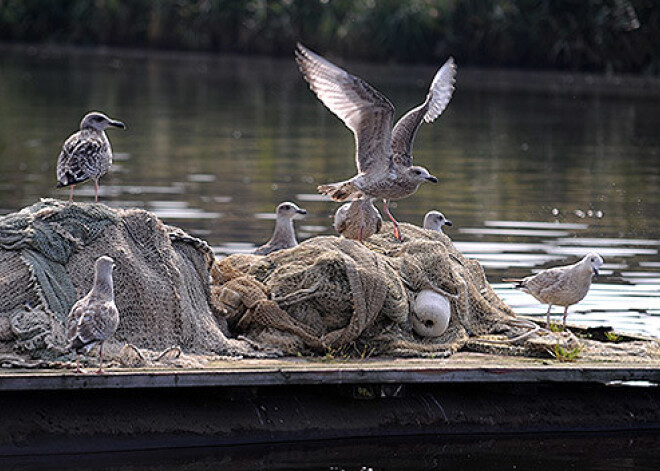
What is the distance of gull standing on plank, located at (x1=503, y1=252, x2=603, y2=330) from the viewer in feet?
35.1

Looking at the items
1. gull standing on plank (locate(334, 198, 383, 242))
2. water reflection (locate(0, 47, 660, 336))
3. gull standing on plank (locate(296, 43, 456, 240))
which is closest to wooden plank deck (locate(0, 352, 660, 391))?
gull standing on plank (locate(334, 198, 383, 242))

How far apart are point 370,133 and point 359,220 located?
29.2 inches

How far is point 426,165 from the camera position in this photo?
2598 cm

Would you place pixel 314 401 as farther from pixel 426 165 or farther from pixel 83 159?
pixel 426 165

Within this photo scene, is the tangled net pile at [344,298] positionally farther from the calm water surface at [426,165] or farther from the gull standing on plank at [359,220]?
the calm water surface at [426,165]

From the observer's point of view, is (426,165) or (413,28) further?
(413,28)

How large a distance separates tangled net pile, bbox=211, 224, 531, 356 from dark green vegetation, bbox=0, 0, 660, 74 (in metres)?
36.2

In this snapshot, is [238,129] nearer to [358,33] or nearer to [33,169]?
[33,169]

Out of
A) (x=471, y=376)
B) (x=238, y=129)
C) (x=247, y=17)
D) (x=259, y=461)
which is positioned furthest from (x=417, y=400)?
(x=247, y=17)

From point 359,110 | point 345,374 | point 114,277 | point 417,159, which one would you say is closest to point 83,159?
point 114,277

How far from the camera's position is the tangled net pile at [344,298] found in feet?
33.5

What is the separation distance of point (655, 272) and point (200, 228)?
547cm

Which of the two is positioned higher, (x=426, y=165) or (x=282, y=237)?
(x=282, y=237)

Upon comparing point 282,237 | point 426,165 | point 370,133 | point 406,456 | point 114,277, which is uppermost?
point 370,133
